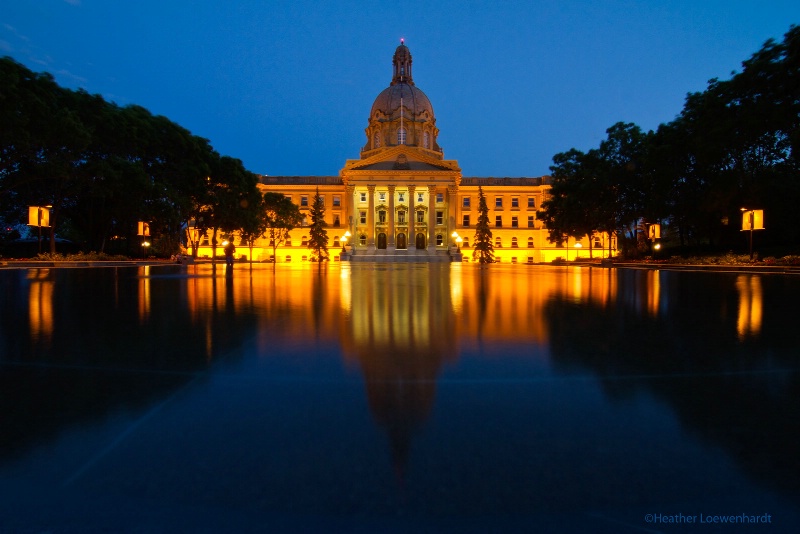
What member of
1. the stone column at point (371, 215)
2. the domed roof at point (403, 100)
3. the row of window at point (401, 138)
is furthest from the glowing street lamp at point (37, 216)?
the domed roof at point (403, 100)

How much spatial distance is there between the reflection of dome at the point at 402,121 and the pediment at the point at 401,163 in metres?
11.6

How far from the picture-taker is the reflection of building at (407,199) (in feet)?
257

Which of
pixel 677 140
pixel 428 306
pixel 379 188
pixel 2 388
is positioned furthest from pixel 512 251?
pixel 2 388

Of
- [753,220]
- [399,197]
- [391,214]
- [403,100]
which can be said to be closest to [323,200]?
[399,197]

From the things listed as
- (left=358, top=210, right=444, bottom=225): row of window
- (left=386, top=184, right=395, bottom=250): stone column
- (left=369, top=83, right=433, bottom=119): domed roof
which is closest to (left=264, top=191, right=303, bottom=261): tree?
(left=386, top=184, right=395, bottom=250): stone column

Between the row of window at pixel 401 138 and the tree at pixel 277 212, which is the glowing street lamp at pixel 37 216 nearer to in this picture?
the tree at pixel 277 212

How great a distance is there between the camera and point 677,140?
115 ft

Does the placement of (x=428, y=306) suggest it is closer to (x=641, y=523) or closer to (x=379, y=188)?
(x=641, y=523)

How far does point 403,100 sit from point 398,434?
96095 millimetres

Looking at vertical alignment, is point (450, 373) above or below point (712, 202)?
below

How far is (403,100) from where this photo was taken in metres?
93.3

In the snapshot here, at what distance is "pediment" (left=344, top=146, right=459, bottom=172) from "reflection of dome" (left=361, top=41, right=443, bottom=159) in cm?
1163

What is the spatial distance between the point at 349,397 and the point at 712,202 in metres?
34.6

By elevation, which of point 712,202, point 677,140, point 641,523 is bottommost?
point 641,523
